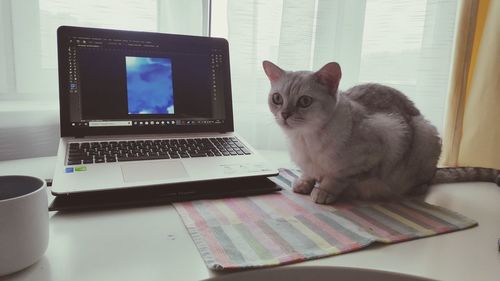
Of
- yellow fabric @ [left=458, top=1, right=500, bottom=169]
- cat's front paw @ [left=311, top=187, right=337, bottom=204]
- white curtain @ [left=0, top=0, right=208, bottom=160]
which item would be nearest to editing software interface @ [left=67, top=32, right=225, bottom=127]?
white curtain @ [left=0, top=0, right=208, bottom=160]

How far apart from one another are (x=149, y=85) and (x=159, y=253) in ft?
1.91

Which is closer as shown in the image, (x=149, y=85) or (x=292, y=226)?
(x=292, y=226)

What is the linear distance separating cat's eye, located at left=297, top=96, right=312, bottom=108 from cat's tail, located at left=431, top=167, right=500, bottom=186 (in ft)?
1.47

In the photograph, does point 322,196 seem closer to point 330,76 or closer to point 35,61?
point 330,76

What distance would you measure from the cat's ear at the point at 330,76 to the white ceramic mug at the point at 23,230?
2.09 ft

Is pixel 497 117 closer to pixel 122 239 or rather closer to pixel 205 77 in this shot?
pixel 205 77

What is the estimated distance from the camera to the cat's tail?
100 centimetres

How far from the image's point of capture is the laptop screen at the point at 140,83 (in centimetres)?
92

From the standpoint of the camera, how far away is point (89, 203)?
2.22ft

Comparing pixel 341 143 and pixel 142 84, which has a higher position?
pixel 142 84

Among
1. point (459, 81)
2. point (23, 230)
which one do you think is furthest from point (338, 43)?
point (23, 230)

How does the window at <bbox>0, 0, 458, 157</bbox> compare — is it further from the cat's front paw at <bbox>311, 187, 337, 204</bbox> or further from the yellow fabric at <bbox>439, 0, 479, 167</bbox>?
the cat's front paw at <bbox>311, 187, 337, 204</bbox>

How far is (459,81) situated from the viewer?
1.11m

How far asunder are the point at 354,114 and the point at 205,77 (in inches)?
17.8
